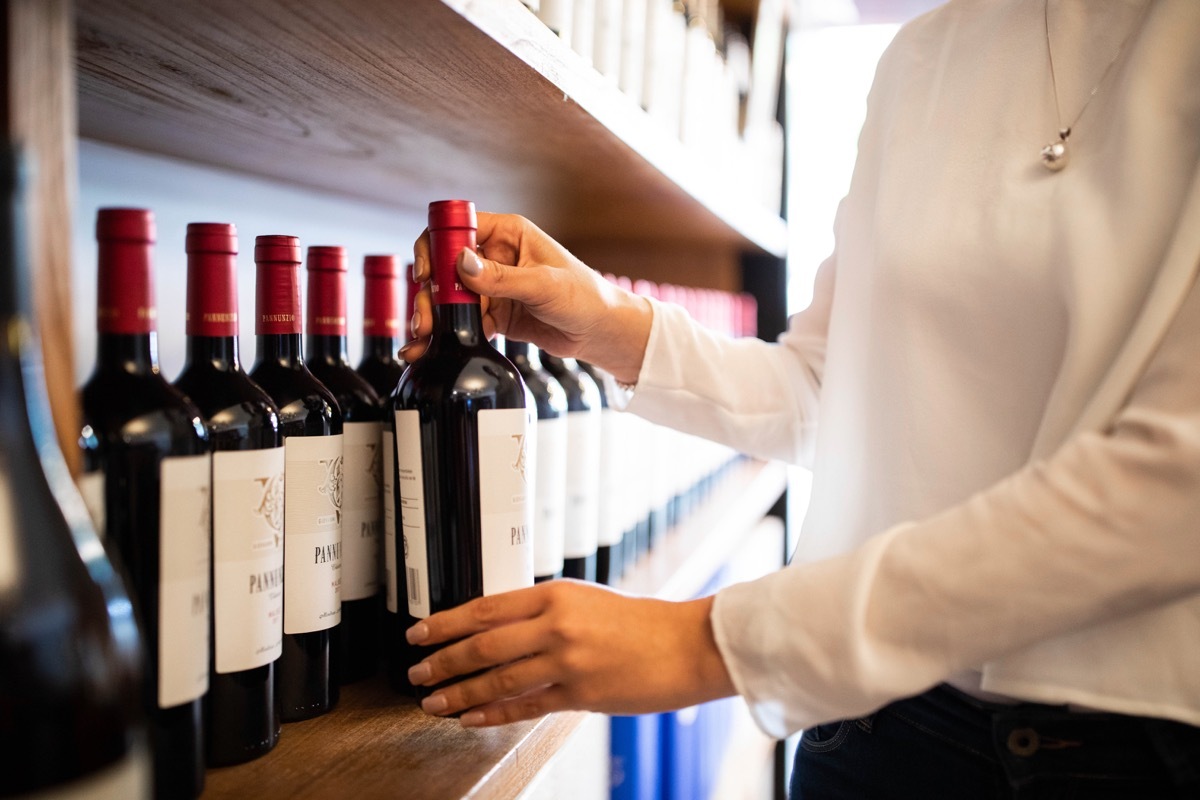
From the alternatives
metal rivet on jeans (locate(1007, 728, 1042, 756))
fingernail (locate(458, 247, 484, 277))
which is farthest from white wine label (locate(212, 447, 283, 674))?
metal rivet on jeans (locate(1007, 728, 1042, 756))

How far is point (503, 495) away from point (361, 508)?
0.45 ft

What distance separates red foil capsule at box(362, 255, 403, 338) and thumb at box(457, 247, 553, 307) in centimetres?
14

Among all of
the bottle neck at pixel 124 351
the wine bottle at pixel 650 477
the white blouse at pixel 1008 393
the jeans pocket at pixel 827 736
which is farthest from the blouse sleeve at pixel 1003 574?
the wine bottle at pixel 650 477

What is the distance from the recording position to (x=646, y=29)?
115cm

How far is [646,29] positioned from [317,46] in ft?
2.39

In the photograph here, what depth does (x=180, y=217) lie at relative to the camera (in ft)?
2.93

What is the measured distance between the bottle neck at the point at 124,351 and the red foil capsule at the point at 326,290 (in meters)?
0.22

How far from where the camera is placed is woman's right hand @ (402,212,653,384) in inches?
28.4

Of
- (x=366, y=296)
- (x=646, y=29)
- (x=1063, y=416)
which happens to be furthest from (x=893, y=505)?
(x=646, y=29)

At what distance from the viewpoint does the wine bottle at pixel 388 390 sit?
680 millimetres

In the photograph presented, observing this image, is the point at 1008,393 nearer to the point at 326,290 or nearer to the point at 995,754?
the point at 995,754

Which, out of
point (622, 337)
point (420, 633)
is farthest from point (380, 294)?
point (420, 633)

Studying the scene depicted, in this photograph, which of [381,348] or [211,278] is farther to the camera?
[381,348]

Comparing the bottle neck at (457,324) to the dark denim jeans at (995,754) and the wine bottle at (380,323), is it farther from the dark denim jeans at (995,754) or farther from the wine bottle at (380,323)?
the dark denim jeans at (995,754)
